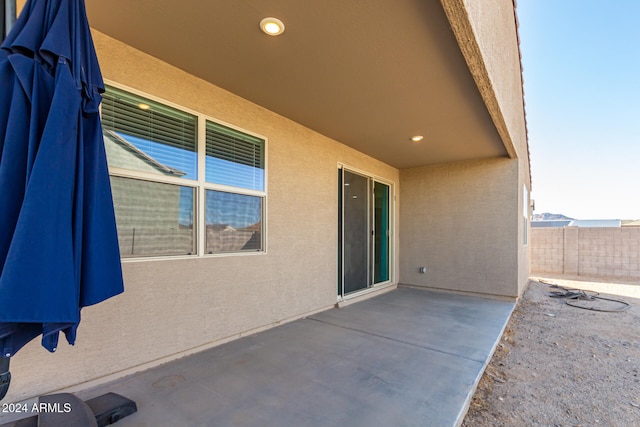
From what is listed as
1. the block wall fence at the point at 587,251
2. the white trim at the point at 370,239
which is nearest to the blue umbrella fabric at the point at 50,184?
the white trim at the point at 370,239

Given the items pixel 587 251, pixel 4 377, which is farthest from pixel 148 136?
pixel 587 251

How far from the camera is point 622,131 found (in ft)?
44.8

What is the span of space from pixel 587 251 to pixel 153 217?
11.1 meters

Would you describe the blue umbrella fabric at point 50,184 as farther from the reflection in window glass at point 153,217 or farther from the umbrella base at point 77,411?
the reflection in window glass at point 153,217

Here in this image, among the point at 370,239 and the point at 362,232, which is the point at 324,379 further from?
the point at 370,239

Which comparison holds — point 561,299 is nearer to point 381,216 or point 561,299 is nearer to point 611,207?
point 381,216

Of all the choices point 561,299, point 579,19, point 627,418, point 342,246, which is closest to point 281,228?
point 342,246

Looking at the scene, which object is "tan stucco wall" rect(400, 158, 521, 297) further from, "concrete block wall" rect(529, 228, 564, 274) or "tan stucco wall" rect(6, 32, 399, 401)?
"concrete block wall" rect(529, 228, 564, 274)

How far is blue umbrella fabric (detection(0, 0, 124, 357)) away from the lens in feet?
3.30

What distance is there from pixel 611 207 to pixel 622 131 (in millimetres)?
18936

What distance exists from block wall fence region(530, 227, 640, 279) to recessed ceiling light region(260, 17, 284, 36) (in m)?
10.4

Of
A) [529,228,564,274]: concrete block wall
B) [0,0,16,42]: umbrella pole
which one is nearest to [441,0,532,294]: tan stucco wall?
[0,0,16,42]: umbrella pole

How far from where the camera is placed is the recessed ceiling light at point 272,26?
78.4 inches

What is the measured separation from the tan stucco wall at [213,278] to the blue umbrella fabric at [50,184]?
3.64 feet
